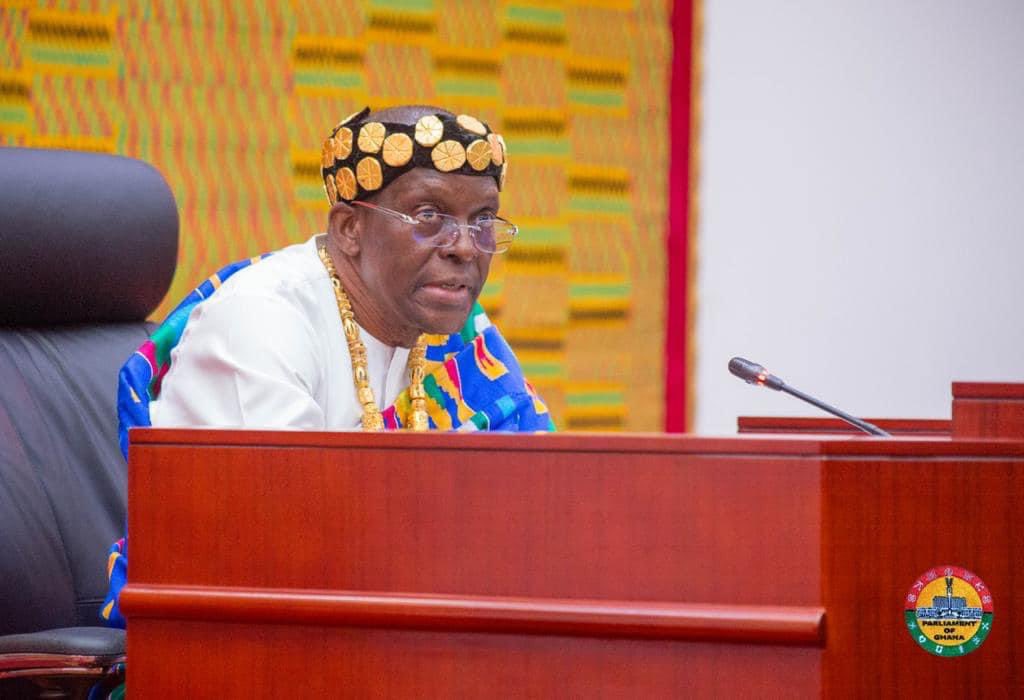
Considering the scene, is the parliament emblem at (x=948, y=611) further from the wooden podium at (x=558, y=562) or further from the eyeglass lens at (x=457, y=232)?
the eyeglass lens at (x=457, y=232)

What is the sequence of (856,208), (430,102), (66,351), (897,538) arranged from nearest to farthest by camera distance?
(897,538) → (66,351) → (430,102) → (856,208)

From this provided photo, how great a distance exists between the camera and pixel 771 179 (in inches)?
116

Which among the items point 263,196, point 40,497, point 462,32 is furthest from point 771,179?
point 40,497

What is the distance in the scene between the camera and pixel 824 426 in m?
1.69

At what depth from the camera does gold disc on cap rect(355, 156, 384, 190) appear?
5.75 feet

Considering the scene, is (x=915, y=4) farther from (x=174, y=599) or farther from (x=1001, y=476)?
(x=174, y=599)

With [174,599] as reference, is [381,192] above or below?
above

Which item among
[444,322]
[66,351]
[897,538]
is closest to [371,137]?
[444,322]

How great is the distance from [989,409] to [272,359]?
2.65ft

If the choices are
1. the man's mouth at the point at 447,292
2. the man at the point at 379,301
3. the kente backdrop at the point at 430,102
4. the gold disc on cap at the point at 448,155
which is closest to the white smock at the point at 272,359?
the man at the point at 379,301

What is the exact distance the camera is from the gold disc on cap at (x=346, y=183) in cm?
179

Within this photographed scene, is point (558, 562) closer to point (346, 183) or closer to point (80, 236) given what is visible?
point (346, 183)

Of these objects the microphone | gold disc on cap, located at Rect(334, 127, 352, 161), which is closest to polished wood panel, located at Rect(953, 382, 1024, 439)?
the microphone

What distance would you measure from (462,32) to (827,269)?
3.09 feet
